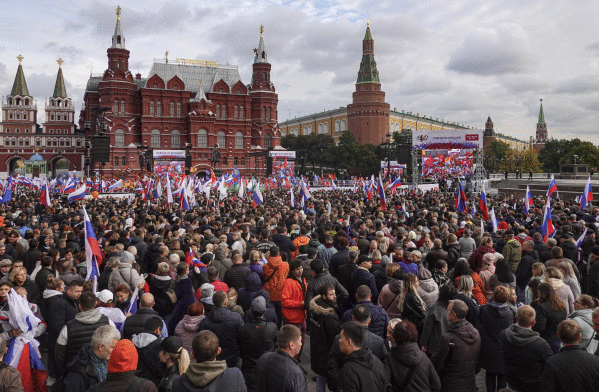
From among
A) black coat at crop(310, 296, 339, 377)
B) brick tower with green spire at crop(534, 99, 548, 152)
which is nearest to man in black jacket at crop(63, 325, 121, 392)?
black coat at crop(310, 296, 339, 377)

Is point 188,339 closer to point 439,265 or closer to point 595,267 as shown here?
point 439,265

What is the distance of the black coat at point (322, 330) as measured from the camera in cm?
514

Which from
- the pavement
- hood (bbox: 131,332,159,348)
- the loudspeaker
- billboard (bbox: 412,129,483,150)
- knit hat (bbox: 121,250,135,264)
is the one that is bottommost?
the pavement

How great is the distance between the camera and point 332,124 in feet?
387

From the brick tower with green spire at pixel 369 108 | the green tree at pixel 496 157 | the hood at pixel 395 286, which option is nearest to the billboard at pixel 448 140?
the hood at pixel 395 286

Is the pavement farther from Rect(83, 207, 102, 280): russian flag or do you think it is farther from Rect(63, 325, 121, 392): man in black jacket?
Rect(83, 207, 102, 280): russian flag

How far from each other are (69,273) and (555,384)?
257 inches

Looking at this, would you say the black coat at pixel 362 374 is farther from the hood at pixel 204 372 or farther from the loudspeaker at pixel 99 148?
the loudspeaker at pixel 99 148

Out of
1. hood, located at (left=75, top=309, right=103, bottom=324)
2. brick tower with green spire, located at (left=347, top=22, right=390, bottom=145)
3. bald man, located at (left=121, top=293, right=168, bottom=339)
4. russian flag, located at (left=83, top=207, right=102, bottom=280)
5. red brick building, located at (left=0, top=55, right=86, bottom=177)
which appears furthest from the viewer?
brick tower with green spire, located at (left=347, top=22, right=390, bottom=145)

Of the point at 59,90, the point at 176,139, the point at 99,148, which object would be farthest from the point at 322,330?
the point at 59,90

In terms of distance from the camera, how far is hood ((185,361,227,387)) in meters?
3.34

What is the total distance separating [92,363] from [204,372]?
3.98 ft

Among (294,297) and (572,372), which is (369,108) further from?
(572,372)

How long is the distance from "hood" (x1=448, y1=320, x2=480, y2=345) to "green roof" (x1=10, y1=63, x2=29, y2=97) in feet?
352
